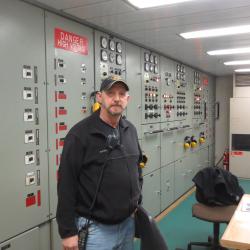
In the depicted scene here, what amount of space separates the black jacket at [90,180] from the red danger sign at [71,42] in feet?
3.69

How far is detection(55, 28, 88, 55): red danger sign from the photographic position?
2755 mm

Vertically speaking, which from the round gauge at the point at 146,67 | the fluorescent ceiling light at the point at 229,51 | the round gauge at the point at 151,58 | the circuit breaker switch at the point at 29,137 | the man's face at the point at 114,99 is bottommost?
the circuit breaker switch at the point at 29,137

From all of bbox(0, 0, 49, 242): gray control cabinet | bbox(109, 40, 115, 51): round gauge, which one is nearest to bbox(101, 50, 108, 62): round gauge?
bbox(109, 40, 115, 51): round gauge

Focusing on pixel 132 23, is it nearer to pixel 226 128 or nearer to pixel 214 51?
pixel 214 51

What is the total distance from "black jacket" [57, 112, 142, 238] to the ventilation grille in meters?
6.24

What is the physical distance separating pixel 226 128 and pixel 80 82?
231 inches

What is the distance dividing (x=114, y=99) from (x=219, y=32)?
2.07 meters

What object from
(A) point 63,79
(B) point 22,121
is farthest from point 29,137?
(A) point 63,79

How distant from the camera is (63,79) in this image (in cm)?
281

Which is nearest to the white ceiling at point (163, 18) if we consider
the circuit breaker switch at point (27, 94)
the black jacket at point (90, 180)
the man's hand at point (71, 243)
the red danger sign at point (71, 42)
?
the red danger sign at point (71, 42)

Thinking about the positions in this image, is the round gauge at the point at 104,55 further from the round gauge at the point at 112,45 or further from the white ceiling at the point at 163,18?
the white ceiling at the point at 163,18

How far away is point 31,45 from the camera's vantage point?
248 centimetres

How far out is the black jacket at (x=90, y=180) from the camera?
1.86 m

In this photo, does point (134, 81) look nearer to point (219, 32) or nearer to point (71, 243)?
point (219, 32)
